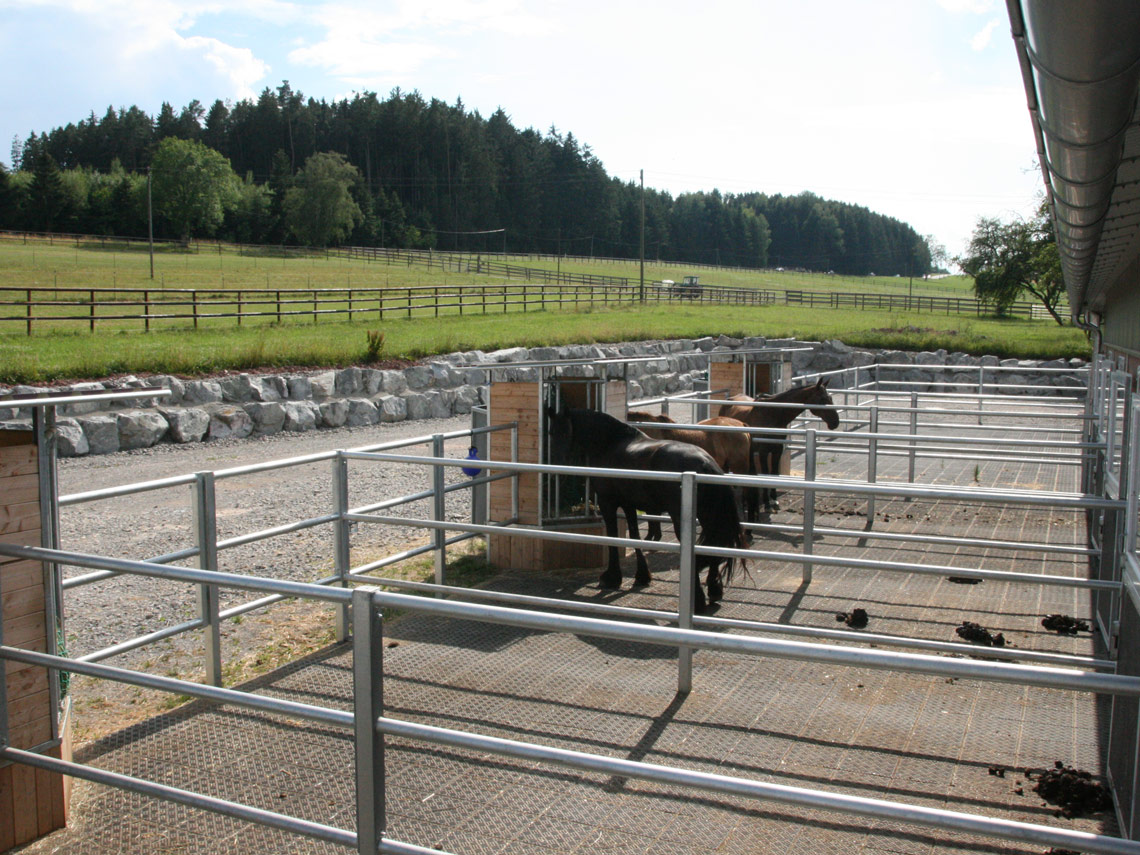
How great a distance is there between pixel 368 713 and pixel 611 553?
4925 millimetres

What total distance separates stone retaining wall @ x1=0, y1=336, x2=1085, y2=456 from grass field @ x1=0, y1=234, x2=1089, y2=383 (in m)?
0.90

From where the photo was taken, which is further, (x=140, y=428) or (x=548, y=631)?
(x=140, y=428)

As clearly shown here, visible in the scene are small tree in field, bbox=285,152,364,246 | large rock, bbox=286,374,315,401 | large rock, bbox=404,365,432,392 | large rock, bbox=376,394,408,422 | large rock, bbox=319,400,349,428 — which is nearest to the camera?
large rock, bbox=286,374,315,401

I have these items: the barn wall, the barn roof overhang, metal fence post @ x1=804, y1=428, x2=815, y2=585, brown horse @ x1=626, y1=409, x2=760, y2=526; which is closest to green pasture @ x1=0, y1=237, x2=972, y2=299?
brown horse @ x1=626, y1=409, x2=760, y2=526

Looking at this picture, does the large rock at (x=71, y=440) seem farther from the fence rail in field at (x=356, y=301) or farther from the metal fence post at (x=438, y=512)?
the metal fence post at (x=438, y=512)

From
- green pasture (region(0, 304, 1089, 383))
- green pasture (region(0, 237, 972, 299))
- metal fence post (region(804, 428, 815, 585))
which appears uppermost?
green pasture (region(0, 237, 972, 299))

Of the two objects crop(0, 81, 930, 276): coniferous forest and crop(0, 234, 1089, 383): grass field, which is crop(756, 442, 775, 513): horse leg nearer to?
crop(0, 234, 1089, 383): grass field

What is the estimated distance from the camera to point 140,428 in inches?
617

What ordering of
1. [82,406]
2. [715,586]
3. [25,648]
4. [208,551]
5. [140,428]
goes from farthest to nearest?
[140,428] → [82,406] → [715,586] → [208,551] → [25,648]

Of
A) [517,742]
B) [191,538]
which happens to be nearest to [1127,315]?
[517,742]

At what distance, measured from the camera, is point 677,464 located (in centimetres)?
713

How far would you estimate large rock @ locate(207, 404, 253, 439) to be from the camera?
55.6 feet

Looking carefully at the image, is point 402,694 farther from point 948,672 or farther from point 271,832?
point 948,672

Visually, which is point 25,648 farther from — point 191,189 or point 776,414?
point 191,189
